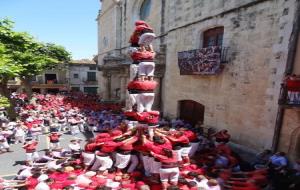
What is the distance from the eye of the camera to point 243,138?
11734mm

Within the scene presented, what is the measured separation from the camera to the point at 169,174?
7.41 metres

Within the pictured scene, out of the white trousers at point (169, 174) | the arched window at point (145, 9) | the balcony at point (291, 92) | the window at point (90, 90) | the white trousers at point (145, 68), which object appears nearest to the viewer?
the white trousers at point (169, 174)

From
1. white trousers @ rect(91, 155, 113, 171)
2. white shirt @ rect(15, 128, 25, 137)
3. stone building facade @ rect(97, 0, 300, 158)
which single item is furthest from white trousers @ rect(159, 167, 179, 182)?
white shirt @ rect(15, 128, 25, 137)

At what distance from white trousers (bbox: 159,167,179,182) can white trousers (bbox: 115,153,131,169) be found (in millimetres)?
1432

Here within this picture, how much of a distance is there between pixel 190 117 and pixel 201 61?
4048 millimetres

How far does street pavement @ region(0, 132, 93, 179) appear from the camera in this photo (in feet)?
32.3

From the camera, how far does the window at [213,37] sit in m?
13.4

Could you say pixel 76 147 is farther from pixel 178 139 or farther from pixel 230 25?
pixel 230 25

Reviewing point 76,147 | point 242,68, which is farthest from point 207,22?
point 76,147

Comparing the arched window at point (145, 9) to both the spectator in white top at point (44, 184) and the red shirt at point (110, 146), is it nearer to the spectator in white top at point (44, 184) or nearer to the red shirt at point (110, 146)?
the red shirt at point (110, 146)

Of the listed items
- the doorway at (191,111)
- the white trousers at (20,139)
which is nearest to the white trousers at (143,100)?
the doorway at (191,111)

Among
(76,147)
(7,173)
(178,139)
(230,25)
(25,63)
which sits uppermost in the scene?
(230,25)

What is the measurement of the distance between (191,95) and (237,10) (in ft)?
17.6

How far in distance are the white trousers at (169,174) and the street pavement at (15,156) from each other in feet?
18.7
